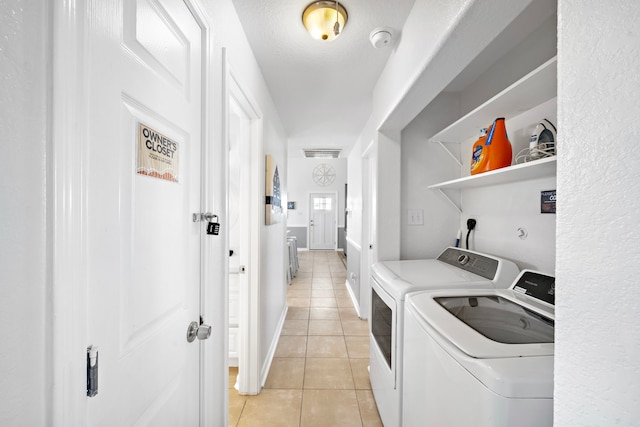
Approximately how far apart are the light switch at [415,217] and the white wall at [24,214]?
76.2 inches

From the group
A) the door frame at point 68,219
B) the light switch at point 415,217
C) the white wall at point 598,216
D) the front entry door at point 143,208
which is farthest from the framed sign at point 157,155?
the light switch at point 415,217

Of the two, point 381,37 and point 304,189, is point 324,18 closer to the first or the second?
point 381,37

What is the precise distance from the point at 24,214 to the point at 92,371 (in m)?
0.33

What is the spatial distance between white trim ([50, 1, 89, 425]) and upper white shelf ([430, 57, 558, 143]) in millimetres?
1287

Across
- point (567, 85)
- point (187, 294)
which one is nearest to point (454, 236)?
point (567, 85)

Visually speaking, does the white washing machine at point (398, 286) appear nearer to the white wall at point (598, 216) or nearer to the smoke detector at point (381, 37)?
the white wall at point (598, 216)

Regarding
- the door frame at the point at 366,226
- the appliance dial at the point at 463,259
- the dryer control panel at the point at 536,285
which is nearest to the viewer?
the dryer control panel at the point at 536,285

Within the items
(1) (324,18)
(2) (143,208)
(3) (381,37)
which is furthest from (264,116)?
(2) (143,208)

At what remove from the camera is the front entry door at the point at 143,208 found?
1.74ft

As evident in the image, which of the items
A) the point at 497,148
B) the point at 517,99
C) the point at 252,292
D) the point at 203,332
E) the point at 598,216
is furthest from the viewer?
the point at 252,292

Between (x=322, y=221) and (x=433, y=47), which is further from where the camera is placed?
(x=322, y=221)

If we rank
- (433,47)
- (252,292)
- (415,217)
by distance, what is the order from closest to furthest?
(433,47) < (252,292) < (415,217)

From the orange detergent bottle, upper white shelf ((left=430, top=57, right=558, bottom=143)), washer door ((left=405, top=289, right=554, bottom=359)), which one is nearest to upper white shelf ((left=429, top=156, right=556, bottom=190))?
the orange detergent bottle

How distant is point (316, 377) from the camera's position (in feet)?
6.73
